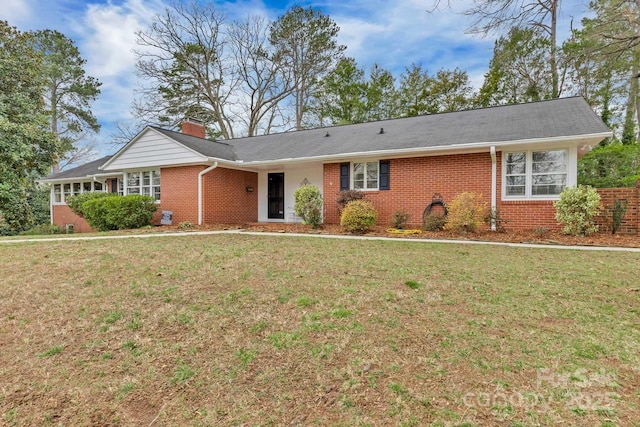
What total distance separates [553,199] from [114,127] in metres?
27.6

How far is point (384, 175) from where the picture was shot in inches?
448

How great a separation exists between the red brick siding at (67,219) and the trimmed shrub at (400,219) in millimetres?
15087

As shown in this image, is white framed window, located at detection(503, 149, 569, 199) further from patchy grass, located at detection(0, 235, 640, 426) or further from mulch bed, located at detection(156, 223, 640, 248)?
patchy grass, located at detection(0, 235, 640, 426)

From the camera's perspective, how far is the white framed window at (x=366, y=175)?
11602mm

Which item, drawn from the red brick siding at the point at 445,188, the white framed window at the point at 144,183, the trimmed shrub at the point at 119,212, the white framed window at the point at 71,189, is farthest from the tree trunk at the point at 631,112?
the white framed window at the point at 71,189

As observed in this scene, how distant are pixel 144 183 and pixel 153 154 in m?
1.71

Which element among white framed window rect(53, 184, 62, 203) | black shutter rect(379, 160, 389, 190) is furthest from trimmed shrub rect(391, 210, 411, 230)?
white framed window rect(53, 184, 62, 203)

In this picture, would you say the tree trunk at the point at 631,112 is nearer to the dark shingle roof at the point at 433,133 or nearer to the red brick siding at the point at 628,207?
the dark shingle roof at the point at 433,133

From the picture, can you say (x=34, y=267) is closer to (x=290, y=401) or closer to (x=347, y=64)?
(x=290, y=401)

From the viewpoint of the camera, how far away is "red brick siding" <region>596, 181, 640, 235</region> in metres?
8.37

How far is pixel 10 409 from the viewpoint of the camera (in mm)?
2266

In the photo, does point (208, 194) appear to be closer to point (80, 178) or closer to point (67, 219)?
point (80, 178)

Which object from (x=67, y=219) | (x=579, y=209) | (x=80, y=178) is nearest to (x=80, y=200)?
(x=80, y=178)

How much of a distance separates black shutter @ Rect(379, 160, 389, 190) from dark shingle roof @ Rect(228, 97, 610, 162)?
1.80 ft
